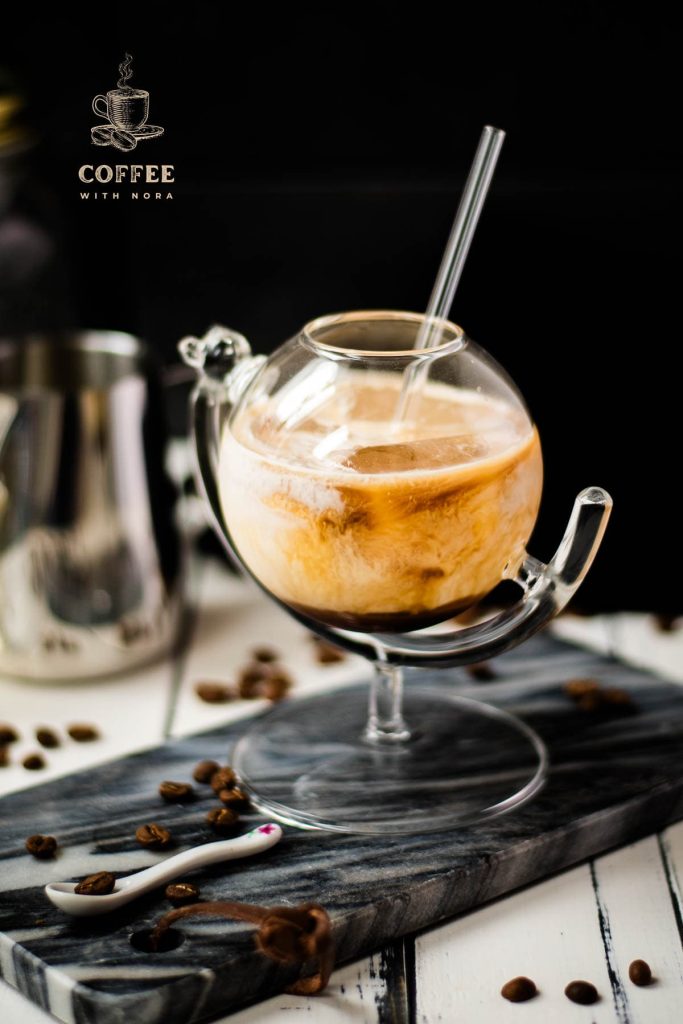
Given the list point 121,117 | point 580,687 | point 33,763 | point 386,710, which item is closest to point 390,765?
point 386,710

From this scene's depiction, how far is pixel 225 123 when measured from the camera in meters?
1.80

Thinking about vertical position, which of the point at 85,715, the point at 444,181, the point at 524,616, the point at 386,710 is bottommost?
the point at 85,715

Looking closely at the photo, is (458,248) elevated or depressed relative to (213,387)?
elevated

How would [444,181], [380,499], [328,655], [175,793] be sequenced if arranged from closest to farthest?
[380,499] → [175,793] → [328,655] → [444,181]

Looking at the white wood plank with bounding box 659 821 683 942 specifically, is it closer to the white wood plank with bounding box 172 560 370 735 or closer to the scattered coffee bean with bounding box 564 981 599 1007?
the scattered coffee bean with bounding box 564 981 599 1007

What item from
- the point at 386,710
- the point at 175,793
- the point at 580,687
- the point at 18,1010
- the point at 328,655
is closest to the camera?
the point at 18,1010

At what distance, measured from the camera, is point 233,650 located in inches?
64.1

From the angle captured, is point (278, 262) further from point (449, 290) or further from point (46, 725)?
point (46, 725)

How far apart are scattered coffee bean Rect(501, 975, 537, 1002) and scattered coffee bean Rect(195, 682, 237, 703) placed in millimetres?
567

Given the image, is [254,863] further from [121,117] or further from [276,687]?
[121,117]

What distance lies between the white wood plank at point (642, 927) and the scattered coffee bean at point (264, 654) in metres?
0.53

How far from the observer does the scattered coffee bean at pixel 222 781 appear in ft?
4.02

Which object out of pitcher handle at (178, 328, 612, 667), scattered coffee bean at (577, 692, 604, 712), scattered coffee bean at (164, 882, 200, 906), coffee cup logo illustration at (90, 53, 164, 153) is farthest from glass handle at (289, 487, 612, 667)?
coffee cup logo illustration at (90, 53, 164, 153)

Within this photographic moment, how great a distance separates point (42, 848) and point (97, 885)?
3.6 inches
